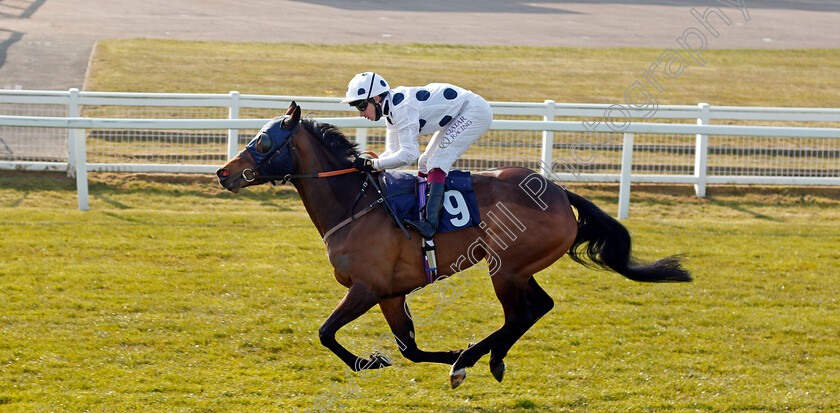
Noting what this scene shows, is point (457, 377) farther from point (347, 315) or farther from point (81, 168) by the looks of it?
point (81, 168)

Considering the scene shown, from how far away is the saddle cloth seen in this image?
15.6 feet

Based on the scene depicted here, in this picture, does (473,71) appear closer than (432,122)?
No

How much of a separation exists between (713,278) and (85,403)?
4940mm

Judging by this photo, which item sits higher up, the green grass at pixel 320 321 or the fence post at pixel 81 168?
the fence post at pixel 81 168

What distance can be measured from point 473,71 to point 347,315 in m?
11.9

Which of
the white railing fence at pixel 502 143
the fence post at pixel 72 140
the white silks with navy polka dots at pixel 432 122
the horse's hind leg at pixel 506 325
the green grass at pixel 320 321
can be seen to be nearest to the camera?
the white silks with navy polka dots at pixel 432 122

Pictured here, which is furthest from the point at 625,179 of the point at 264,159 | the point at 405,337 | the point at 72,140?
the point at 72,140

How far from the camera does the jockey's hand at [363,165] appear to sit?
4805 mm

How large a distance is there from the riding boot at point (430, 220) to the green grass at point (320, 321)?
37.0 inches

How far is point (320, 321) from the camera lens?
5.84 metres

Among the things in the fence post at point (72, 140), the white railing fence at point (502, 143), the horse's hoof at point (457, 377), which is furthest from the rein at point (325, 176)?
the fence post at point (72, 140)

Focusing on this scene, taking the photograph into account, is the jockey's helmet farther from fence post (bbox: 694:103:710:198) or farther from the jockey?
fence post (bbox: 694:103:710:198)

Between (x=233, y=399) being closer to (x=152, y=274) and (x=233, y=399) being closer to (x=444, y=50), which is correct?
(x=152, y=274)

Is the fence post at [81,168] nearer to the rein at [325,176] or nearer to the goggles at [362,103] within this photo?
the rein at [325,176]
